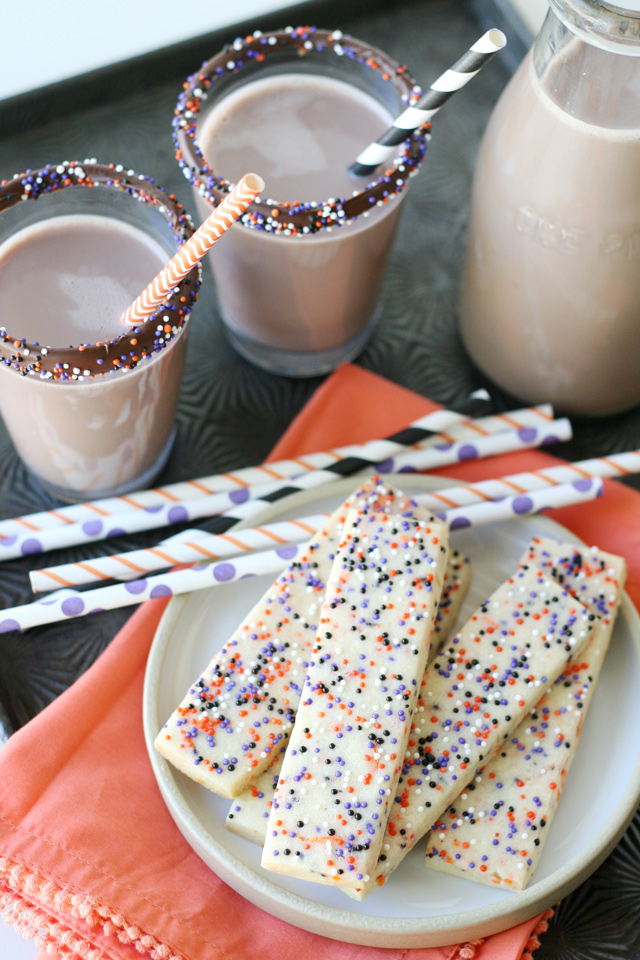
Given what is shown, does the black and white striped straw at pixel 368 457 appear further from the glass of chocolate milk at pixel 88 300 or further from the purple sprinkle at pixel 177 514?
the glass of chocolate milk at pixel 88 300

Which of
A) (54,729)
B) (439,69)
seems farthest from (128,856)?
(439,69)

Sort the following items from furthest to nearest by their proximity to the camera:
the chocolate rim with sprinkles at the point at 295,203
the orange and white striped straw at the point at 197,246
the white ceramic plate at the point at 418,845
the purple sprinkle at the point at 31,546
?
the purple sprinkle at the point at 31,546
the chocolate rim with sprinkles at the point at 295,203
the white ceramic plate at the point at 418,845
the orange and white striped straw at the point at 197,246

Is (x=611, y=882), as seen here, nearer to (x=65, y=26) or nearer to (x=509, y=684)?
(x=509, y=684)


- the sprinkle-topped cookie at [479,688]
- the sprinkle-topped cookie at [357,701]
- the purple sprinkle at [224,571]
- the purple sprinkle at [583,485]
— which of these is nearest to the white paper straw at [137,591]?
the purple sprinkle at [224,571]

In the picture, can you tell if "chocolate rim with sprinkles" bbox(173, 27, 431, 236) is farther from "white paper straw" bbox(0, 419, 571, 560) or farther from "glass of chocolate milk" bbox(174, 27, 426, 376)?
"white paper straw" bbox(0, 419, 571, 560)

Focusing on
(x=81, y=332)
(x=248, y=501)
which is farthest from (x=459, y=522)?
(x=81, y=332)
